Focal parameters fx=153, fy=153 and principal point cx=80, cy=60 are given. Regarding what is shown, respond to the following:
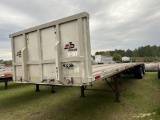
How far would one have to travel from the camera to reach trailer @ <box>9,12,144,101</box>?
145 inches

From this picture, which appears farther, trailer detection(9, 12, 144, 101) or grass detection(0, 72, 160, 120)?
grass detection(0, 72, 160, 120)

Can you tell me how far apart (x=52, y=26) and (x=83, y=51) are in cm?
130

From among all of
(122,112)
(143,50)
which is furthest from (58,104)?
(143,50)

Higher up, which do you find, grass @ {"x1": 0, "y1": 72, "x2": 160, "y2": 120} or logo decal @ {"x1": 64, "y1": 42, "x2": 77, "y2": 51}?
logo decal @ {"x1": 64, "y1": 42, "x2": 77, "y2": 51}

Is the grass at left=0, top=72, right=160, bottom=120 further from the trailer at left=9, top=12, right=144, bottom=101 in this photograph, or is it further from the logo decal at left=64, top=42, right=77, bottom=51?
the logo decal at left=64, top=42, right=77, bottom=51

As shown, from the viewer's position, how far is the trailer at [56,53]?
3.70 metres

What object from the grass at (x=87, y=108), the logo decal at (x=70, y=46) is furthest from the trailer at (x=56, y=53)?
the grass at (x=87, y=108)

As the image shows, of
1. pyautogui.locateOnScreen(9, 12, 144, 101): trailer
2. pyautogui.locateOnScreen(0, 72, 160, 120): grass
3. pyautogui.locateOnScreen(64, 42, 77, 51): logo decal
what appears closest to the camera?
pyautogui.locateOnScreen(9, 12, 144, 101): trailer

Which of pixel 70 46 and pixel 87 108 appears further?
pixel 87 108

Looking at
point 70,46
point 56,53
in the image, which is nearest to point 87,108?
point 56,53

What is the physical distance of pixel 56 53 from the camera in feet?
13.3

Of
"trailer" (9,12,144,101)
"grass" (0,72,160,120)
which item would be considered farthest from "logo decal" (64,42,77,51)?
"grass" (0,72,160,120)

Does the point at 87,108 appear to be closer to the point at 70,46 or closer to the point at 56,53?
the point at 56,53

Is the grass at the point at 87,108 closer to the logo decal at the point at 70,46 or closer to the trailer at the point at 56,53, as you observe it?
the trailer at the point at 56,53
